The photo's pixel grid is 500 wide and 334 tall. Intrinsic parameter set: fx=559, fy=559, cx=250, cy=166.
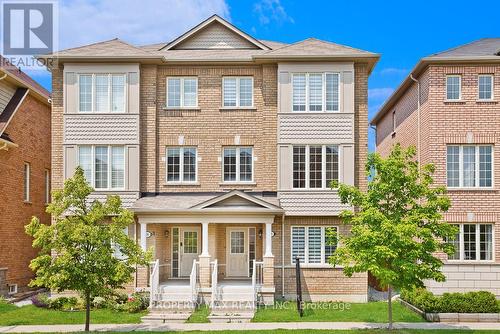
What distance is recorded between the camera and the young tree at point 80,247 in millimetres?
14945

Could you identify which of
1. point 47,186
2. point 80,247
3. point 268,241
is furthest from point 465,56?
point 47,186

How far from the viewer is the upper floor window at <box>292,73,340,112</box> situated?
2184 cm

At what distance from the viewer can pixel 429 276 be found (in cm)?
1530

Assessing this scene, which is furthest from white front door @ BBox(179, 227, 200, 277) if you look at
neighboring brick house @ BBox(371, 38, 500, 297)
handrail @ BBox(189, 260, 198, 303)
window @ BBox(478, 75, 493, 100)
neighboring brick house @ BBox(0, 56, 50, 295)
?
window @ BBox(478, 75, 493, 100)

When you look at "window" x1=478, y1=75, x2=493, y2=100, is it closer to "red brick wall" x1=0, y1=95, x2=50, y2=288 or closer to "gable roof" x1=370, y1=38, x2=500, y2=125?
"gable roof" x1=370, y1=38, x2=500, y2=125

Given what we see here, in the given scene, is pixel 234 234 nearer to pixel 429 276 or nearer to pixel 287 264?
pixel 287 264

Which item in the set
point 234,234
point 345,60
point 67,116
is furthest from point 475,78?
point 67,116

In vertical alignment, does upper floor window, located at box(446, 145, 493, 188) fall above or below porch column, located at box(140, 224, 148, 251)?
above

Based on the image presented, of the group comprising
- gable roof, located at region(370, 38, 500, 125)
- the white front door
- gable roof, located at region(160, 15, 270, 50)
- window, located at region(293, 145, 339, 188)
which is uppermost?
gable roof, located at region(160, 15, 270, 50)

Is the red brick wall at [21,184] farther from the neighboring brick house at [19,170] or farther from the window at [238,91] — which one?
the window at [238,91]

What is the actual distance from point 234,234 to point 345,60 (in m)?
8.19

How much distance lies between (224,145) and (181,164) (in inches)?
74.9

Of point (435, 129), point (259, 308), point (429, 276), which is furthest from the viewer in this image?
point (435, 129)

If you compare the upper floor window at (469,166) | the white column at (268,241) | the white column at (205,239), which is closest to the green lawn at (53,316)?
the white column at (205,239)
